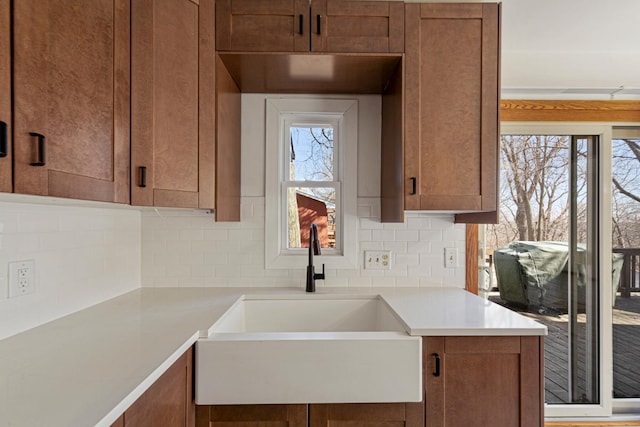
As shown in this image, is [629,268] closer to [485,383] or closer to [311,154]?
[485,383]

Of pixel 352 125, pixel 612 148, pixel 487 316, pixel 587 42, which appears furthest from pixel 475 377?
pixel 587 42

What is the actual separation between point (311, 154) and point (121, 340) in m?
1.42

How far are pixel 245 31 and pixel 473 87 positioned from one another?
106 centimetres

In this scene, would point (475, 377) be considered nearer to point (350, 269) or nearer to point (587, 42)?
point (350, 269)

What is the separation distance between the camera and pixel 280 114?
204 centimetres

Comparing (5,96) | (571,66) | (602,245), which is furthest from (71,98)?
(602,245)

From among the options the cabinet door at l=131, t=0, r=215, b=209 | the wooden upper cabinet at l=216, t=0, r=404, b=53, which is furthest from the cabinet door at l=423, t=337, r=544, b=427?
the wooden upper cabinet at l=216, t=0, r=404, b=53

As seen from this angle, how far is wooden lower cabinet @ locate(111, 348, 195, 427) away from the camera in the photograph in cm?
81

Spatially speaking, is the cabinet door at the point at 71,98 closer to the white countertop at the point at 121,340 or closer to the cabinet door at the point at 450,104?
the white countertop at the point at 121,340

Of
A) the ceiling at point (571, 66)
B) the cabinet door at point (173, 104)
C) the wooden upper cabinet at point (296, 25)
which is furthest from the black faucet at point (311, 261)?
the ceiling at point (571, 66)

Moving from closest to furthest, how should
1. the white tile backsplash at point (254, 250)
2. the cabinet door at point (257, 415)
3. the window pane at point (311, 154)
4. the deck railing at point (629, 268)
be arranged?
1. the cabinet door at point (257, 415)
2. the white tile backsplash at point (254, 250)
3. the window pane at point (311, 154)
4. the deck railing at point (629, 268)

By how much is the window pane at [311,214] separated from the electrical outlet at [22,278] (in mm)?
1223

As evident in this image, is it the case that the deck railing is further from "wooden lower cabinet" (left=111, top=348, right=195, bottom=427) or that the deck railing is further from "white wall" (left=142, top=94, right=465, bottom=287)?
"wooden lower cabinet" (left=111, top=348, right=195, bottom=427)

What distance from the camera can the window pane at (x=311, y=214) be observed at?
7.01 ft
